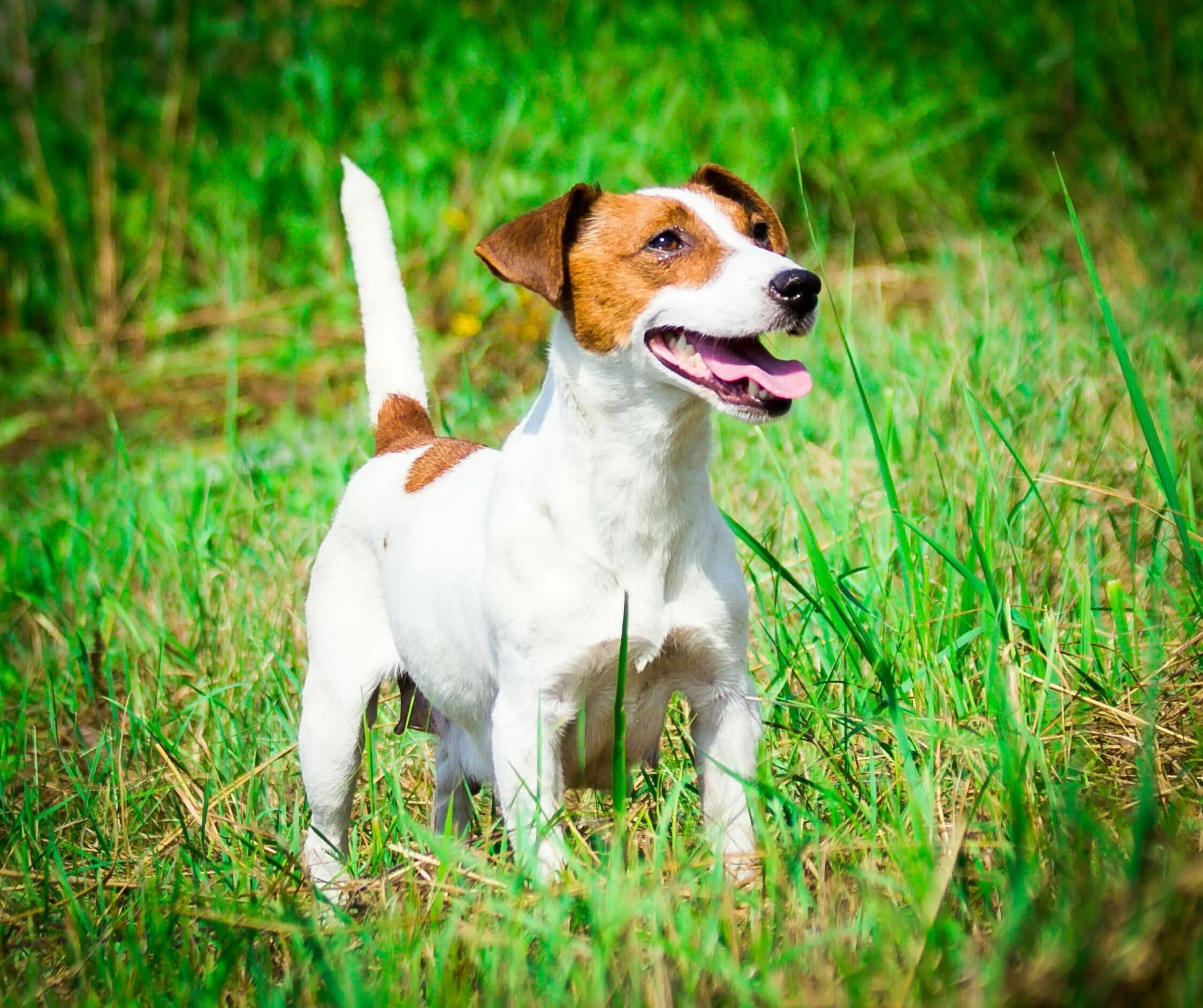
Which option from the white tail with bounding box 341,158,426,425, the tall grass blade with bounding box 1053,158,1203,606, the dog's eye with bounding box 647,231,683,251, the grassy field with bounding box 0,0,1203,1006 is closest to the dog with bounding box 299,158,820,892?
the dog's eye with bounding box 647,231,683,251

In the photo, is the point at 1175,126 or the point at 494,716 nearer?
the point at 494,716

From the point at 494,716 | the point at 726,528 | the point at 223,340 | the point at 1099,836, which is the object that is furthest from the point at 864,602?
the point at 223,340

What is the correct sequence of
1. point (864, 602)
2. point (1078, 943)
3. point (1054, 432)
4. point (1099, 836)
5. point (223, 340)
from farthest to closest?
1. point (223, 340)
2. point (1054, 432)
3. point (864, 602)
4. point (1099, 836)
5. point (1078, 943)

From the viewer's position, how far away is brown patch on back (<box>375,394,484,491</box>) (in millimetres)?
3270

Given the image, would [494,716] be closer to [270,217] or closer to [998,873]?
[998,873]

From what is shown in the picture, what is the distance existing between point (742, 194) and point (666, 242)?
532 mm

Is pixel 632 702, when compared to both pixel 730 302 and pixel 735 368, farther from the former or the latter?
pixel 730 302

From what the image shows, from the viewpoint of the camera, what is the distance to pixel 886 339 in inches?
202

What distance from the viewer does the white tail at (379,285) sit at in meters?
3.68

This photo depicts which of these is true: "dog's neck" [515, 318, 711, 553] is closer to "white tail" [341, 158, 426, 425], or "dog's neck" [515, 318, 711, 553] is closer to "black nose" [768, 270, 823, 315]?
"black nose" [768, 270, 823, 315]

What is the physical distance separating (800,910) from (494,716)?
0.81m

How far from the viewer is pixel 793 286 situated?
2.60 m

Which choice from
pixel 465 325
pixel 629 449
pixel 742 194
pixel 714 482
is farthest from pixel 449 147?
pixel 629 449

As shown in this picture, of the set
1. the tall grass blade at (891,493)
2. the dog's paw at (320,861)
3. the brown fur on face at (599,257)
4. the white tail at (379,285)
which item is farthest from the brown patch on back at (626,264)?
the dog's paw at (320,861)
